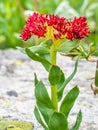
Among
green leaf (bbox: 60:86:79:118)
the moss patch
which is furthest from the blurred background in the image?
green leaf (bbox: 60:86:79:118)

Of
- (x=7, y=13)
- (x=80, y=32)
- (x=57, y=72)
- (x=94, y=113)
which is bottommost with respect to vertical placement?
(x=94, y=113)

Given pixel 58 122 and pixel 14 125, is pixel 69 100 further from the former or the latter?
pixel 14 125

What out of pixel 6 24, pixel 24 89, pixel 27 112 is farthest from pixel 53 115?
pixel 6 24

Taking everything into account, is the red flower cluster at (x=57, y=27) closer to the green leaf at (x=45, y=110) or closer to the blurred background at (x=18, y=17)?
the green leaf at (x=45, y=110)

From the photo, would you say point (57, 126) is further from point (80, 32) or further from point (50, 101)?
point (80, 32)

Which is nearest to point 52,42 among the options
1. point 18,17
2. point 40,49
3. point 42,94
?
point 40,49

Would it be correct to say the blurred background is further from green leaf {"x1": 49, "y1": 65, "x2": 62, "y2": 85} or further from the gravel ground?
green leaf {"x1": 49, "y1": 65, "x2": 62, "y2": 85}

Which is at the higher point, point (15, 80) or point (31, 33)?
point (31, 33)
